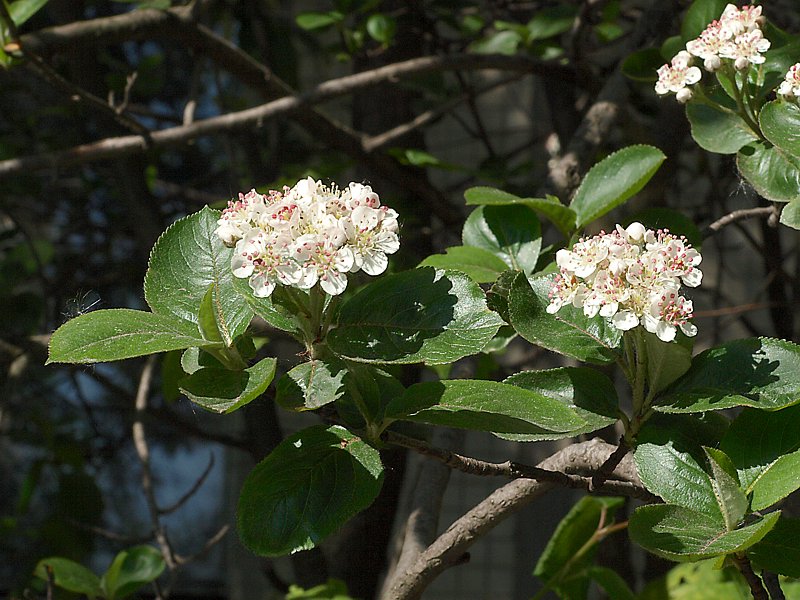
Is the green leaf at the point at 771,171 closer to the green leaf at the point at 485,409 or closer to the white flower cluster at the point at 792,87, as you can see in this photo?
the white flower cluster at the point at 792,87

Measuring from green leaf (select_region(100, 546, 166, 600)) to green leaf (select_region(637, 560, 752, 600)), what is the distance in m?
0.80

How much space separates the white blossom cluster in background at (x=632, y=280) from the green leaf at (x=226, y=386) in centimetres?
25

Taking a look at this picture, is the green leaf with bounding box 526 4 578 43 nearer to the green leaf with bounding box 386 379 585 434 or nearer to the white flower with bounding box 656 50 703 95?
the white flower with bounding box 656 50 703 95

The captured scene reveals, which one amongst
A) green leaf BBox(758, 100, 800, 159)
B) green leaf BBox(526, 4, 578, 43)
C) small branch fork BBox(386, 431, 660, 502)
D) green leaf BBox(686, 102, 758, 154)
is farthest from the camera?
green leaf BBox(526, 4, 578, 43)

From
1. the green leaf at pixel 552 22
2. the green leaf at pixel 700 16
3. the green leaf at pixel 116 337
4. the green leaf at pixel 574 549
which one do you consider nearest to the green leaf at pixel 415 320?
the green leaf at pixel 116 337

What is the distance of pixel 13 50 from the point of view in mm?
1341

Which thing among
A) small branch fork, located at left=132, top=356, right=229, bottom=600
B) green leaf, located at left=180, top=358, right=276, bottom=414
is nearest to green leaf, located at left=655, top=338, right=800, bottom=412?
green leaf, located at left=180, top=358, right=276, bottom=414

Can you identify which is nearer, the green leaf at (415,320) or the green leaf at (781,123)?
the green leaf at (415,320)

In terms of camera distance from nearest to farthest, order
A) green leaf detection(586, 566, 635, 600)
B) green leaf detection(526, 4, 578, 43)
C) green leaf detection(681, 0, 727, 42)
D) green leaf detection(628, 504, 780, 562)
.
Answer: green leaf detection(628, 504, 780, 562)
green leaf detection(681, 0, 727, 42)
green leaf detection(586, 566, 635, 600)
green leaf detection(526, 4, 578, 43)

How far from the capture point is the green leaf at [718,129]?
3.21 ft

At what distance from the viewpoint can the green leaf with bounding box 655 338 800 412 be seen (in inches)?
28.1

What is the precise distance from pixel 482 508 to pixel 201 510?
2.74 metres

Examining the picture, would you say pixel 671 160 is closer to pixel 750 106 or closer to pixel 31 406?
pixel 750 106

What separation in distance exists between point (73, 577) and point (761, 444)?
1.15 m
